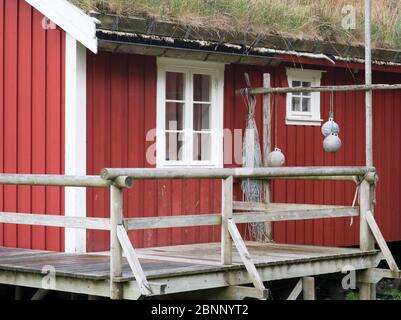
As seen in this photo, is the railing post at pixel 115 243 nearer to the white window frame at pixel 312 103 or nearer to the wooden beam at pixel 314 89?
the wooden beam at pixel 314 89

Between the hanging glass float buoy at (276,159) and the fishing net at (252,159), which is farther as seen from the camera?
the fishing net at (252,159)

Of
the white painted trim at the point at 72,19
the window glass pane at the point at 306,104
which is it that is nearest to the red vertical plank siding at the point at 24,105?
the white painted trim at the point at 72,19

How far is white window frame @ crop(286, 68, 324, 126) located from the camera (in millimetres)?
14484

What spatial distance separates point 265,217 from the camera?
445 inches

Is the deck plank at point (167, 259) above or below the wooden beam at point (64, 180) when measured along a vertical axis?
below

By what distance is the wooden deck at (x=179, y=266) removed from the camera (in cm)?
989

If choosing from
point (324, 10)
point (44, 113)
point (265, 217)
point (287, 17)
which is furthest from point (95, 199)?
point (324, 10)

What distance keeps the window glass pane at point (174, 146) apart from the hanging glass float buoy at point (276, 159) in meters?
1.23

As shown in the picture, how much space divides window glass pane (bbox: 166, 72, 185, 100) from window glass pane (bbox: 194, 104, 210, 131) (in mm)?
289

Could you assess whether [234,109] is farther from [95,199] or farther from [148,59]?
[95,199]

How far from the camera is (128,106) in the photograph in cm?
1255

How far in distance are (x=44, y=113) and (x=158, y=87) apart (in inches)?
58.7

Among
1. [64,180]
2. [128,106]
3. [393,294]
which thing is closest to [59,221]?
[64,180]

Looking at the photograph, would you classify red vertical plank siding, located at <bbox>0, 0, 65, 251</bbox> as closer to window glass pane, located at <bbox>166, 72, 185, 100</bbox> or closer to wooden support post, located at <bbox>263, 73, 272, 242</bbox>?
window glass pane, located at <bbox>166, 72, 185, 100</bbox>
